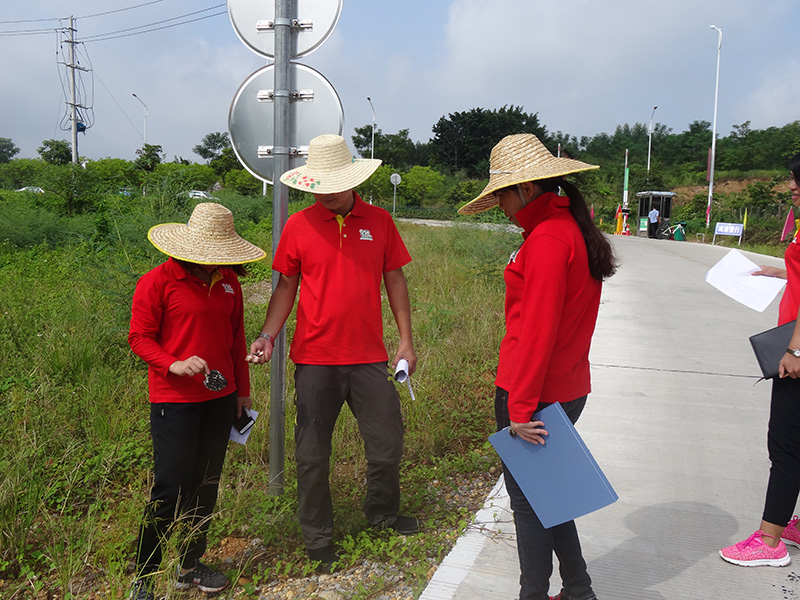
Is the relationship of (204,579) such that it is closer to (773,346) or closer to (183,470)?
(183,470)

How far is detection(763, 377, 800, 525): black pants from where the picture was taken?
2816 mm


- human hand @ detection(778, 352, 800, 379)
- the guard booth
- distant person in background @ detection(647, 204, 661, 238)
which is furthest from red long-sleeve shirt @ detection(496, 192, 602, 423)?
the guard booth

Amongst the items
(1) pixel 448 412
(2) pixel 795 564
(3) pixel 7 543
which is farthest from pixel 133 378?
(2) pixel 795 564

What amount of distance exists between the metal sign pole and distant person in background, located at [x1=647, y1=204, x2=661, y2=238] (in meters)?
29.4

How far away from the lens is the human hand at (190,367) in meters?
2.60

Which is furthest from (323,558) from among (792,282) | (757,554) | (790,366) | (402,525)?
(792,282)

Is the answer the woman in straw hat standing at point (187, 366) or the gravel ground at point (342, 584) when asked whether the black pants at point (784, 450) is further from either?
the woman in straw hat standing at point (187, 366)

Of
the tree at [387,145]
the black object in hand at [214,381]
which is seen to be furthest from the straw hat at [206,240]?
the tree at [387,145]

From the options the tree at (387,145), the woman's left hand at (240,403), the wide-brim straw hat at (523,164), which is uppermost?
the tree at (387,145)

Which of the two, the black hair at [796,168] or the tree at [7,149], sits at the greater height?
the tree at [7,149]

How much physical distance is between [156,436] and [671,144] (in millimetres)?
77054

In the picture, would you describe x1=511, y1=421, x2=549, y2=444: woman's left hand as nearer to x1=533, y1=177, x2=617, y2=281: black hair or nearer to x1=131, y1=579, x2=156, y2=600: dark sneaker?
x1=533, y1=177, x2=617, y2=281: black hair

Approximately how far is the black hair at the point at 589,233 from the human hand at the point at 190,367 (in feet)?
4.84

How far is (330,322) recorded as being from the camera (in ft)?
9.75
